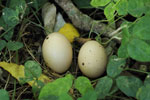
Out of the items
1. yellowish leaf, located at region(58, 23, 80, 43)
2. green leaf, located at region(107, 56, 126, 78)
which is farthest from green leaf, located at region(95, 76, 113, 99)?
yellowish leaf, located at region(58, 23, 80, 43)

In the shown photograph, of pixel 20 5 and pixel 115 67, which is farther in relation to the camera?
pixel 20 5

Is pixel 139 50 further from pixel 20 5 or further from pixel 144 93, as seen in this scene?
pixel 20 5

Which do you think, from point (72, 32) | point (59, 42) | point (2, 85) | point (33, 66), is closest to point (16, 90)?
point (2, 85)

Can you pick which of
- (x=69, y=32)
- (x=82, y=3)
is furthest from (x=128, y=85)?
(x=82, y=3)

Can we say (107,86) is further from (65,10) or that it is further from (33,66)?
(65,10)

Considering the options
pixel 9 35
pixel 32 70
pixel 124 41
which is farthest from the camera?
pixel 9 35

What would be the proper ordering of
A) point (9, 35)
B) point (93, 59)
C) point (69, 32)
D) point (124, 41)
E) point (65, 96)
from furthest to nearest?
point (69, 32) < point (9, 35) < point (93, 59) < point (124, 41) < point (65, 96)

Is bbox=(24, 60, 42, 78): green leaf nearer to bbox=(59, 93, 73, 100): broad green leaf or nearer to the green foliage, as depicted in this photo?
bbox=(59, 93, 73, 100): broad green leaf
